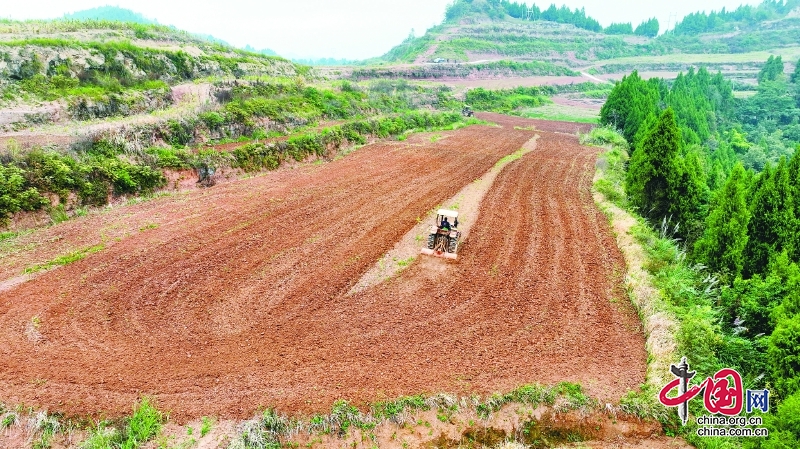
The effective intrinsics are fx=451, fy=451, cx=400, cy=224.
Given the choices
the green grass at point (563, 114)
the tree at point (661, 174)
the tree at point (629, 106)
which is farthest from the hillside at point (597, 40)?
the tree at point (661, 174)

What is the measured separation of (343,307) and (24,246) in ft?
34.8

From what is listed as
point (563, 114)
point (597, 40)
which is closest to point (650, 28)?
point (597, 40)

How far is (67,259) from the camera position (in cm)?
1356

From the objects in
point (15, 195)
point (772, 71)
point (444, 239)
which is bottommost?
point (444, 239)

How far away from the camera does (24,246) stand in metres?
14.3

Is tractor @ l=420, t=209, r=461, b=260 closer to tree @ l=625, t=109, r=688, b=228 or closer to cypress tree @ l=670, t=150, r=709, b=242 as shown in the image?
tree @ l=625, t=109, r=688, b=228

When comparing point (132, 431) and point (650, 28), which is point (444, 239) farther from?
point (650, 28)

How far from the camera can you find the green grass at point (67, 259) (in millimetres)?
12969

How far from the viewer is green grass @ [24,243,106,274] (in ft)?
42.5

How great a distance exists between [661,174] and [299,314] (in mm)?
16970

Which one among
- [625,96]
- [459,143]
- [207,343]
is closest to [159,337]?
[207,343]

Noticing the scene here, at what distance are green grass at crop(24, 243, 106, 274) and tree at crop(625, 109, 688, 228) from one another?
2169 centimetres

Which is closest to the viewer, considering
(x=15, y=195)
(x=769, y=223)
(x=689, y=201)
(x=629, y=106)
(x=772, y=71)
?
(x=769, y=223)

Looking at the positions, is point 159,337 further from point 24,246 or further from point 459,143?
point 459,143
